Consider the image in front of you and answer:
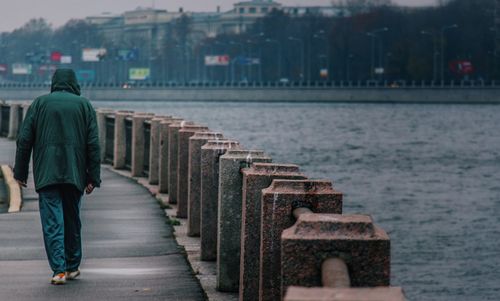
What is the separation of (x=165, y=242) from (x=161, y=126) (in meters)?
5.68

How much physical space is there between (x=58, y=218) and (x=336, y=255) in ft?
15.0

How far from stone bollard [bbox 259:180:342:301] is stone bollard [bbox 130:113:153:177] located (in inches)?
559

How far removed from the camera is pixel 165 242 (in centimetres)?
1285

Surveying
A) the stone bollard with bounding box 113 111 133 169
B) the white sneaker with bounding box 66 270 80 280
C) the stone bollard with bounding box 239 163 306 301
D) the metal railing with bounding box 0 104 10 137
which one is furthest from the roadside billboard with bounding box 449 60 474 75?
the stone bollard with bounding box 239 163 306 301

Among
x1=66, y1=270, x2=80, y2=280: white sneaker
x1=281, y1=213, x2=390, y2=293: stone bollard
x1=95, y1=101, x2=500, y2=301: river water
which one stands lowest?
x1=95, y1=101, x2=500, y2=301: river water

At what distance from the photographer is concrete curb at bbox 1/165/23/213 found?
16391 millimetres

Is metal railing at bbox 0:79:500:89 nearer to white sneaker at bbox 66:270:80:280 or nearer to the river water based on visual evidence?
the river water

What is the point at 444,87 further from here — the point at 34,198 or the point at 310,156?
the point at 34,198

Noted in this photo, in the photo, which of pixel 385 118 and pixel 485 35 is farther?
pixel 485 35

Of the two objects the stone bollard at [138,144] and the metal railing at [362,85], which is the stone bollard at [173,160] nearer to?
the stone bollard at [138,144]

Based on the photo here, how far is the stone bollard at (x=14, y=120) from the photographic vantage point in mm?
33987

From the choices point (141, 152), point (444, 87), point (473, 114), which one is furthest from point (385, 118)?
point (141, 152)

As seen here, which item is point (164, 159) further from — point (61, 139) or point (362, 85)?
point (362, 85)

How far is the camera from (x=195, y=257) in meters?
11.6
